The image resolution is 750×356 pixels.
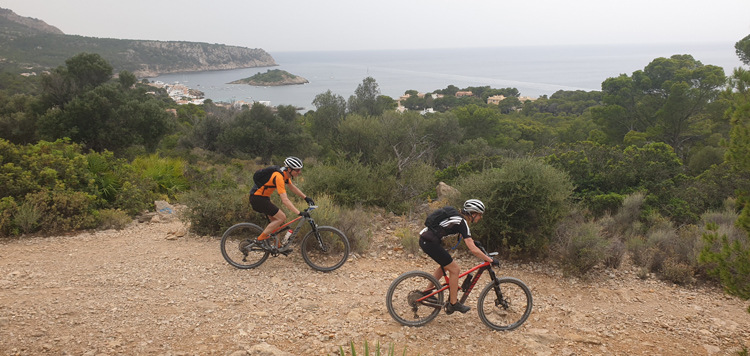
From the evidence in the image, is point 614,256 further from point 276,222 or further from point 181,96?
point 181,96

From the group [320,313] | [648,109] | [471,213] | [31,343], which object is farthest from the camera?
[648,109]

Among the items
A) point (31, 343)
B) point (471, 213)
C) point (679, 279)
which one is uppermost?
point (471, 213)

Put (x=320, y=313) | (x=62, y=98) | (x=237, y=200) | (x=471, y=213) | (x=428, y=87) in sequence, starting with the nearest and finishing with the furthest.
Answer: (x=471, y=213) < (x=320, y=313) < (x=237, y=200) < (x=62, y=98) < (x=428, y=87)

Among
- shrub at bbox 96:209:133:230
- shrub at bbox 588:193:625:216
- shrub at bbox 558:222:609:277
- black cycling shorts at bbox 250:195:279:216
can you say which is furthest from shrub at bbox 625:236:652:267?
shrub at bbox 96:209:133:230

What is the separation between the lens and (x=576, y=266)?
6766 mm

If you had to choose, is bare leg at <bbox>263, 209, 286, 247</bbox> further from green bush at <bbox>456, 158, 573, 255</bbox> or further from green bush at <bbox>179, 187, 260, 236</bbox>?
green bush at <bbox>456, 158, 573, 255</bbox>

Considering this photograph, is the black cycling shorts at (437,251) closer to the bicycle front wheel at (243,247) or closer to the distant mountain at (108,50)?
the bicycle front wheel at (243,247)

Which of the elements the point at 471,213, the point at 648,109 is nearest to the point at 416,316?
the point at 471,213

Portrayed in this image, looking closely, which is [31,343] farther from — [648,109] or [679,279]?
[648,109]

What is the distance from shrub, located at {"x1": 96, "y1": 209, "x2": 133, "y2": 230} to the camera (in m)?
8.49

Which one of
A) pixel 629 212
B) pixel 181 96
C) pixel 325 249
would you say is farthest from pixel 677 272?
pixel 181 96

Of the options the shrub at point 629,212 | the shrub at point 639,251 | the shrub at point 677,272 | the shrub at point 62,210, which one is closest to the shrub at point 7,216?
the shrub at point 62,210

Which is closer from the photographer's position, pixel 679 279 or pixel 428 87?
pixel 679 279

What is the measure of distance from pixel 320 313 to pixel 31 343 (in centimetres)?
308
